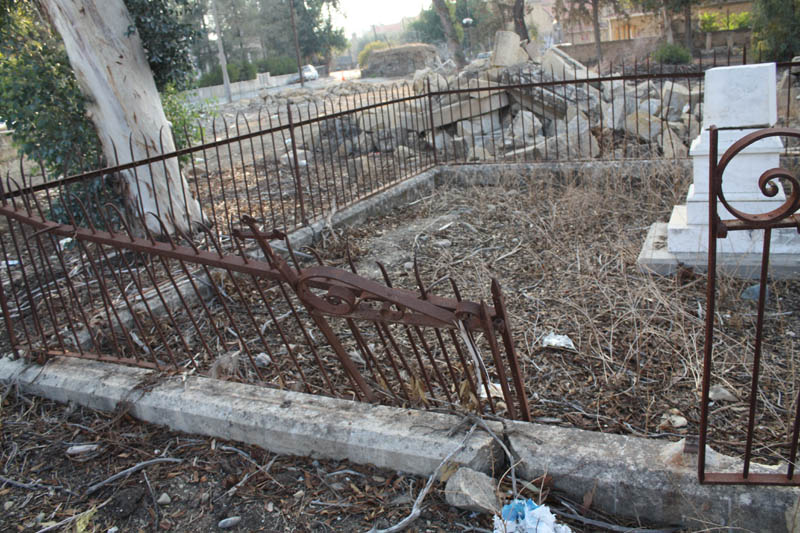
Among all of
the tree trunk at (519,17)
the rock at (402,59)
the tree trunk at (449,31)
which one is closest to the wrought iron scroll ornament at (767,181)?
the tree trunk at (449,31)

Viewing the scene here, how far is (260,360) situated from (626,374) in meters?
2.15

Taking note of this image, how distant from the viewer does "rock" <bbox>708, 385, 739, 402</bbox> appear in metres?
2.95

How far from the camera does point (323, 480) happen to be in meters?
2.42

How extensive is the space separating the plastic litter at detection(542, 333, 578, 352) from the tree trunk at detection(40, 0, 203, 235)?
3687mm

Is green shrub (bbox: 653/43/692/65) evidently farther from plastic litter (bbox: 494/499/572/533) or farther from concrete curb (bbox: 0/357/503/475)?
plastic litter (bbox: 494/499/572/533)

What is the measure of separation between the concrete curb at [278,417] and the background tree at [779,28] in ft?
68.6

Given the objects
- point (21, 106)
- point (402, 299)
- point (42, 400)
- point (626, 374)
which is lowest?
point (626, 374)

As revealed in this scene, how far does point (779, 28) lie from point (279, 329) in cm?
2204

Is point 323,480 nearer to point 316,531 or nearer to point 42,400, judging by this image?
point 316,531

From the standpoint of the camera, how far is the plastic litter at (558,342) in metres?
3.54

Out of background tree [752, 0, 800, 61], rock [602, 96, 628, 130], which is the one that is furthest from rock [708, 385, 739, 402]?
background tree [752, 0, 800, 61]

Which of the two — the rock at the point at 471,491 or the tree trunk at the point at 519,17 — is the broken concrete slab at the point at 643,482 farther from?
the tree trunk at the point at 519,17

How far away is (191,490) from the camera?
251cm

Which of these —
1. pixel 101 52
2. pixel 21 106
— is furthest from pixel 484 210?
pixel 21 106
